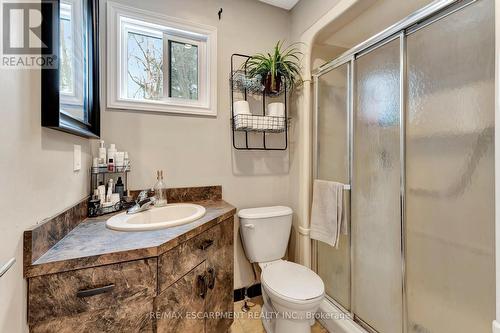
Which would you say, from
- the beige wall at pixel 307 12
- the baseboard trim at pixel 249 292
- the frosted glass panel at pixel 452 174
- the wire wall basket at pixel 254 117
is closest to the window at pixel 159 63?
the wire wall basket at pixel 254 117

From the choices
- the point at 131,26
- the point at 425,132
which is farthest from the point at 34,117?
the point at 425,132

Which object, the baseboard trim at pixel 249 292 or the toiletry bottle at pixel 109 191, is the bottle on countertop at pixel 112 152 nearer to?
the toiletry bottle at pixel 109 191

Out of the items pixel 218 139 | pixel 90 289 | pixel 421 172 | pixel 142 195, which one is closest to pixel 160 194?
pixel 142 195

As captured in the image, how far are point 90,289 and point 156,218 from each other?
0.61 meters

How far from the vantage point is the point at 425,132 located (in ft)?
3.73

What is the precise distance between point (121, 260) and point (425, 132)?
152cm

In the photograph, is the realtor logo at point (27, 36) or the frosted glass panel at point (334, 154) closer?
the realtor logo at point (27, 36)

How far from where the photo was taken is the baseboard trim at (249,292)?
5.83ft

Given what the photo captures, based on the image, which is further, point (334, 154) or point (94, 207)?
point (334, 154)

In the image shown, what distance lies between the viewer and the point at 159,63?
5.38 ft

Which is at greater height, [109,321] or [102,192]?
[102,192]

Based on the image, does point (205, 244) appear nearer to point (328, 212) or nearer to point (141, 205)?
point (141, 205)

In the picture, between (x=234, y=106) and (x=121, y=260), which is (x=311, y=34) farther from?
(x=121, y=260)

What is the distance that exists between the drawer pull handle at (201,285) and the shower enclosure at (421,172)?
3.42 ft
